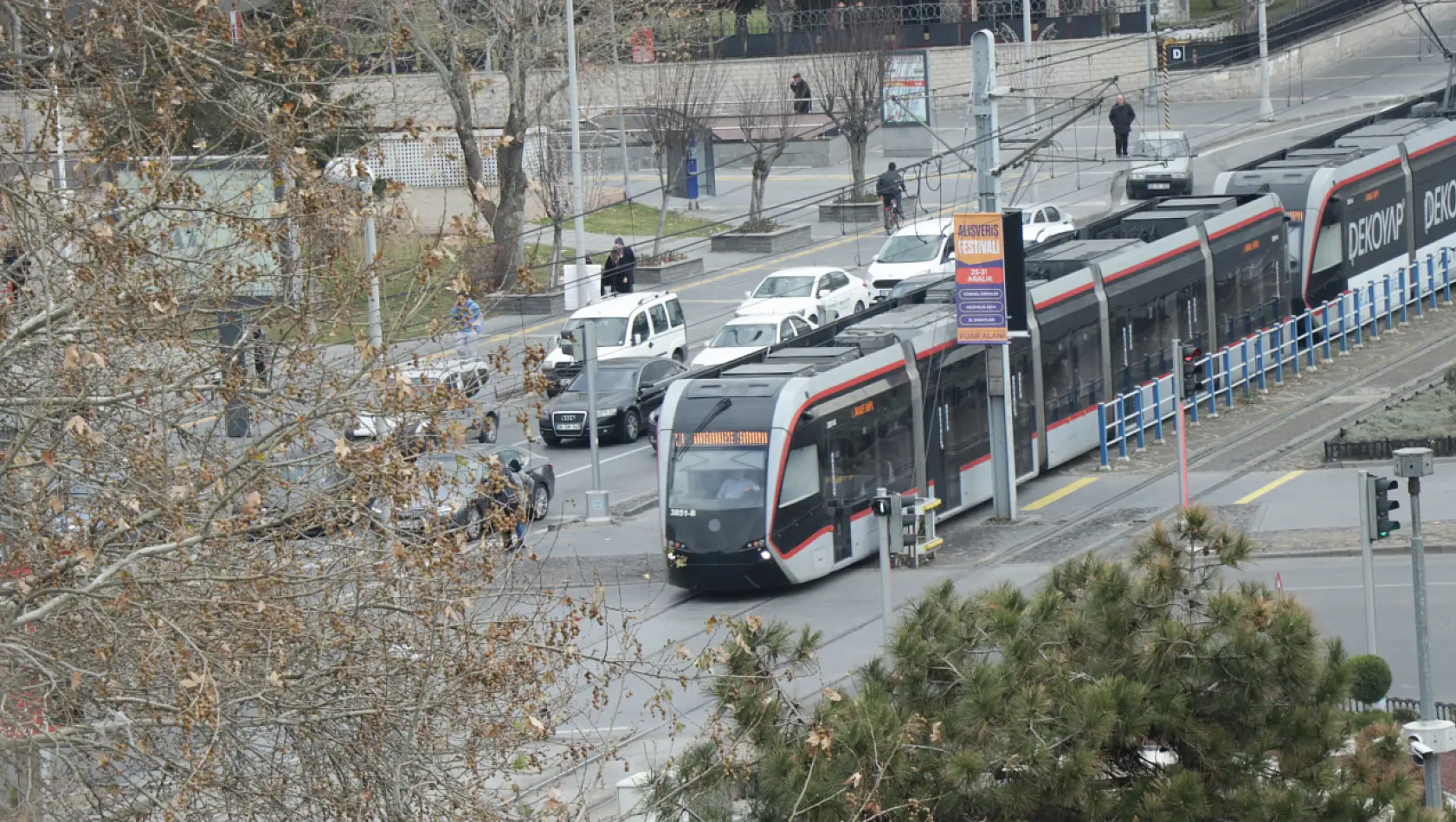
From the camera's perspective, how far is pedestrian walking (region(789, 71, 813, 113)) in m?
57.4

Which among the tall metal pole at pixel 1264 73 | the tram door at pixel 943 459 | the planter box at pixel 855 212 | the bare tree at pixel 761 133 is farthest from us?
the tall metal pole at pixel 1264 73

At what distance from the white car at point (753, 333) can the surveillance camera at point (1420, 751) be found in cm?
2004

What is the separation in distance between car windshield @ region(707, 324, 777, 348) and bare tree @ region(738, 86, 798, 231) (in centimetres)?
949

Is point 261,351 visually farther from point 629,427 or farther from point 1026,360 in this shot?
point 629,427

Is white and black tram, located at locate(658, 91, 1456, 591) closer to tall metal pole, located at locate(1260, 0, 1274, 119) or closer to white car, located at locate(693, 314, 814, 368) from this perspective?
white car, located at locate(693, 314, 814, 368)

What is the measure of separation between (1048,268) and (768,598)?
8608mm

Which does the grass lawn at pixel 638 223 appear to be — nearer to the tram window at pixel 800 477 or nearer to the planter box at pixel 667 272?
the planter box at pixel 667 272

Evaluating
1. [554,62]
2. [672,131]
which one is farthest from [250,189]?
[554,62]

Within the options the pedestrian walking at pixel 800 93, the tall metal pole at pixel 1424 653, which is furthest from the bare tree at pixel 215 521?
the pedestrian walking at pixel 800 93

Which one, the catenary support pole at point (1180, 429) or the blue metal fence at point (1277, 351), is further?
the blue metal fence at point (1277, 351)

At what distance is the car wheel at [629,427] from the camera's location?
32.4m

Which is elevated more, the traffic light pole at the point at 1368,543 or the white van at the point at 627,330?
the white van at the point at 627,330

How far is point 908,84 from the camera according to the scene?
54406 mm

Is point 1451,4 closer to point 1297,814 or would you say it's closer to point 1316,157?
point 1316,157
